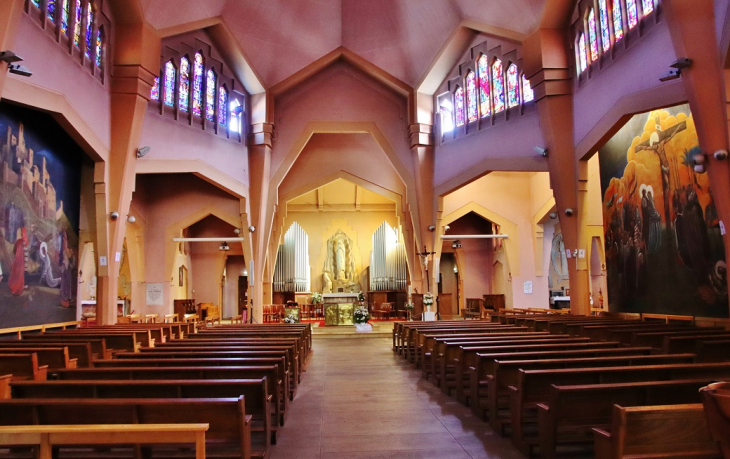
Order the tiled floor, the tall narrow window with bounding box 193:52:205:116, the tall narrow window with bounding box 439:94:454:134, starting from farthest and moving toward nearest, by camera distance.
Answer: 1. the tall narrow window with bounding box 439:94:454:134
2. the tall narrow window with bounding box 193:52:205:116
3. the tiled floor

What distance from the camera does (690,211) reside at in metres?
9.23

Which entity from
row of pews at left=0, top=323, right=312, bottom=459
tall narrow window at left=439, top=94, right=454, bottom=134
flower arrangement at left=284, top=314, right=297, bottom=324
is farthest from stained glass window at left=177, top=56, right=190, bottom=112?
row of pews at left=0, top=323, right=312, bottom=459

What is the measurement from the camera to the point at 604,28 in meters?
10.6

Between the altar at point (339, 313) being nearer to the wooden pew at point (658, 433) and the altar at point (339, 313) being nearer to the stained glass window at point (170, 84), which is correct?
the stained glass window at point (170, 84)

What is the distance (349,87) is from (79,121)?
398 inches

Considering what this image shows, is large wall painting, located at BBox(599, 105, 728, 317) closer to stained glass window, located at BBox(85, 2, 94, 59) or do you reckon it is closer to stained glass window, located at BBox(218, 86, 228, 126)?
stained glass window, located at BBox(218, 86, 228, 126)

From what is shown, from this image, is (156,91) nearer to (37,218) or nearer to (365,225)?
(37,218)

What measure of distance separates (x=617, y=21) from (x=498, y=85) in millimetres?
4735

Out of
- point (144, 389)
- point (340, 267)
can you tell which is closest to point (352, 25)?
point (340, 267)

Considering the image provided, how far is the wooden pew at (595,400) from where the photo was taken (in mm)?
3502

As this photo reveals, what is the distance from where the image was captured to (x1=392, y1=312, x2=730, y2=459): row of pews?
9.46 ft

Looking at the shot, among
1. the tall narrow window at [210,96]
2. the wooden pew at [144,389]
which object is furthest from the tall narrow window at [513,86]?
the wooden pew at [144,389]

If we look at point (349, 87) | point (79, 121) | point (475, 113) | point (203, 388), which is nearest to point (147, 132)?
point (79, 121)

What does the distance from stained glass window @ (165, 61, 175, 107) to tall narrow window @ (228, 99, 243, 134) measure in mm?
2679
